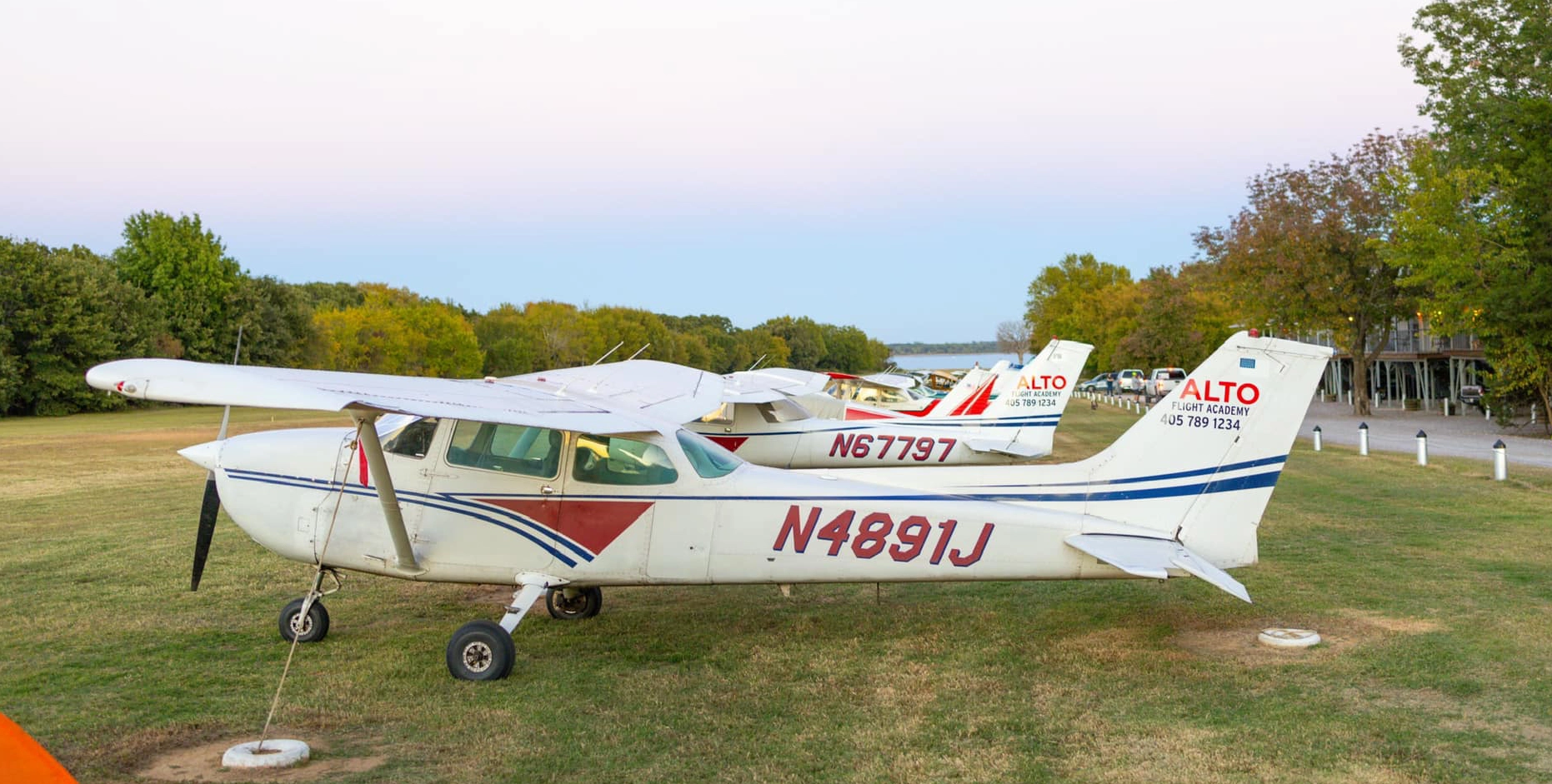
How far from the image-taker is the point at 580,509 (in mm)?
7805

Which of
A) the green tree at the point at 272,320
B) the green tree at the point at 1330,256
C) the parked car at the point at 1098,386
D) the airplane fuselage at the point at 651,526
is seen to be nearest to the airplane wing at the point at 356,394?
the airplane fuselage at the point at 651,526

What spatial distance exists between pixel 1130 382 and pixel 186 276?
56.2 meters

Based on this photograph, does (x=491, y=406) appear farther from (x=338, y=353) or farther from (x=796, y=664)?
(x=338, y=353)

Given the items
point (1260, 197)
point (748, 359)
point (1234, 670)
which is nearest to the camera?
point (1234, 670)

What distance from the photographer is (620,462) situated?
786cm

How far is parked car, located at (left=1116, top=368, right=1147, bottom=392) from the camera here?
58.2 metres

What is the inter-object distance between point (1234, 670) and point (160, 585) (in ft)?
30.2

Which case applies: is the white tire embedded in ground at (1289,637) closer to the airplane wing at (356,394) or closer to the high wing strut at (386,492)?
the airplane wing at (356,394)

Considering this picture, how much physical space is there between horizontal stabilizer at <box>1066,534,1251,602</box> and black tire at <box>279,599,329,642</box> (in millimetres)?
5444

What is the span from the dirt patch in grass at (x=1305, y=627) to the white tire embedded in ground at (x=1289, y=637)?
Result: 0.12 ft

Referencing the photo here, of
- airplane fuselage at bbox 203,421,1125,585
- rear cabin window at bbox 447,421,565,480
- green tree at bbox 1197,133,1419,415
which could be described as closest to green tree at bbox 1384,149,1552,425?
green tree at bbox 1197,133,1419,415

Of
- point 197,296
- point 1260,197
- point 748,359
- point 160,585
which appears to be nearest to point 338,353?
point 197,296

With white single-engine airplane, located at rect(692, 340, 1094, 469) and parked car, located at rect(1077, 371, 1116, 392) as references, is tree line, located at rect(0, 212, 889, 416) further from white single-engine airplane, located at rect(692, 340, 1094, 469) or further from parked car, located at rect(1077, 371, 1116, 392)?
parked car, located at rect(1077, 371, 1116, 392)

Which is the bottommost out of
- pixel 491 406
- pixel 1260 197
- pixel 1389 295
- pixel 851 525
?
pixel 851 525
